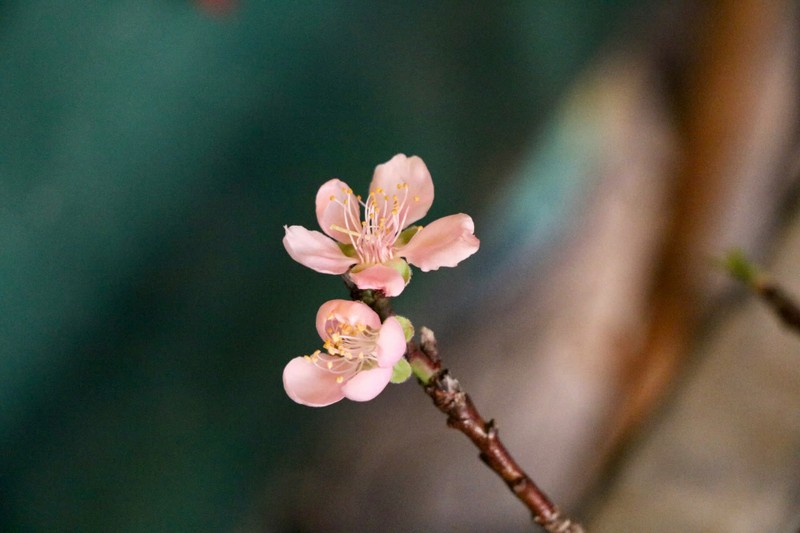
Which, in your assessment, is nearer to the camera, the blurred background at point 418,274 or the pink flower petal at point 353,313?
the pink flower petal at point 353,313

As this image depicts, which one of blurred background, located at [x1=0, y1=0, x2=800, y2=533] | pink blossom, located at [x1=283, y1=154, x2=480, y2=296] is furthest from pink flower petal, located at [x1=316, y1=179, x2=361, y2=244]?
blurred background, located at [x1=0, y1=0, x2=800, y2=533]

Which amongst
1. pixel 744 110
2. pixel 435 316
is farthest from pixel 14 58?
pixel 744 110

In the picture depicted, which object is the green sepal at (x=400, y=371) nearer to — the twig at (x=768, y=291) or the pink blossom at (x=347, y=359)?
the pink blossom at (x=347, y=359)

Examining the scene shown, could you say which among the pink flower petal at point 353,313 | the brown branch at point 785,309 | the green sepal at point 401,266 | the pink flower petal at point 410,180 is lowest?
the brown branch at point 785,309

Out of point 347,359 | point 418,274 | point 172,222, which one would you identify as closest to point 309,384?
point 347,359

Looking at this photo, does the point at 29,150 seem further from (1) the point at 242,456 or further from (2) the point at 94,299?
(1) the point at 242,456

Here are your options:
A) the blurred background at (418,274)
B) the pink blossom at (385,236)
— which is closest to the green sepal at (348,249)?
the pink blossom at (385,236)
